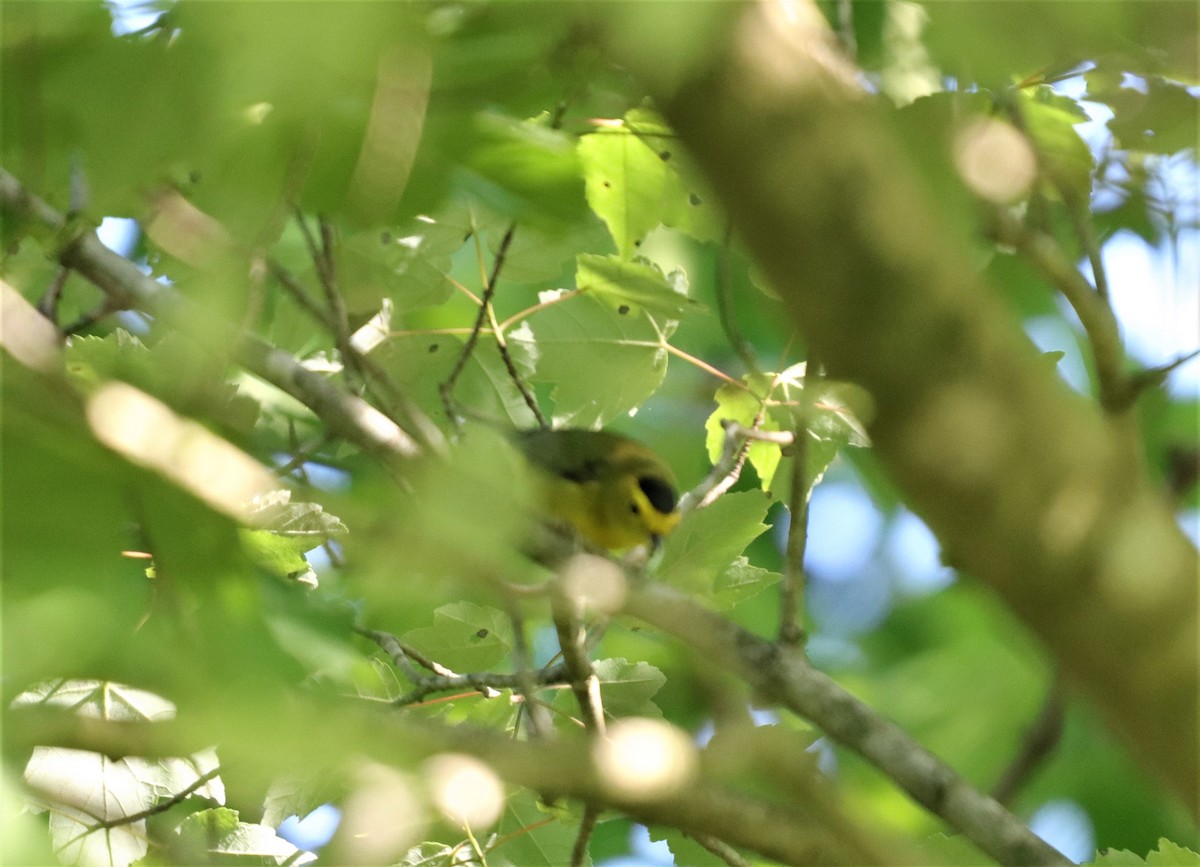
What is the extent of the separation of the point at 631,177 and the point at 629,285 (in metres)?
0.35

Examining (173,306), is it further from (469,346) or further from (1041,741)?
(1041,741)

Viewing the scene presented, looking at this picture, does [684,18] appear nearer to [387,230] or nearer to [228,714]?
[228,714]

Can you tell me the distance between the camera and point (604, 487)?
3.89 metres

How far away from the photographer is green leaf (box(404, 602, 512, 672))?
2432 mm

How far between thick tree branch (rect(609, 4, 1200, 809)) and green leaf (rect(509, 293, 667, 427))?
69.9 inches

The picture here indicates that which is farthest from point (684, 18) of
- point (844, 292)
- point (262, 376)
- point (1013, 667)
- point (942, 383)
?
point (1013, 667)

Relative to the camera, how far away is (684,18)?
58cm

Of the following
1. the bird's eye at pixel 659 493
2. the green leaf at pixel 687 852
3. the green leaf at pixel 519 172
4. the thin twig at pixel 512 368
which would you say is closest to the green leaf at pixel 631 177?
the thin twig at pixel 512 368

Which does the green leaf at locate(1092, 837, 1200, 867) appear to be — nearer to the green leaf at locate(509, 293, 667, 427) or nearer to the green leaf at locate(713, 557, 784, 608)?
the green leaf at locate(713, 557, 784, 608)

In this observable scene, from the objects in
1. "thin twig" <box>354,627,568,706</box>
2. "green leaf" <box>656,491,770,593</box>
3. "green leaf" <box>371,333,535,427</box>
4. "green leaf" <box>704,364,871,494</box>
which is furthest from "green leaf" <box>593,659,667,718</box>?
"green leaf" <box>371,333,535,427</box>

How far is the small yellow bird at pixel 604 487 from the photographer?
368 centimetres

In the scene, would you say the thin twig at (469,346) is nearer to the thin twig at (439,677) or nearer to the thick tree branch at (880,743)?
the thin twig at (439,677)

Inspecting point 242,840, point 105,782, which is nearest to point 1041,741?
point 242,840

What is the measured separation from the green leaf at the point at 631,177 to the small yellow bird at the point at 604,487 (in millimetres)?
1329
